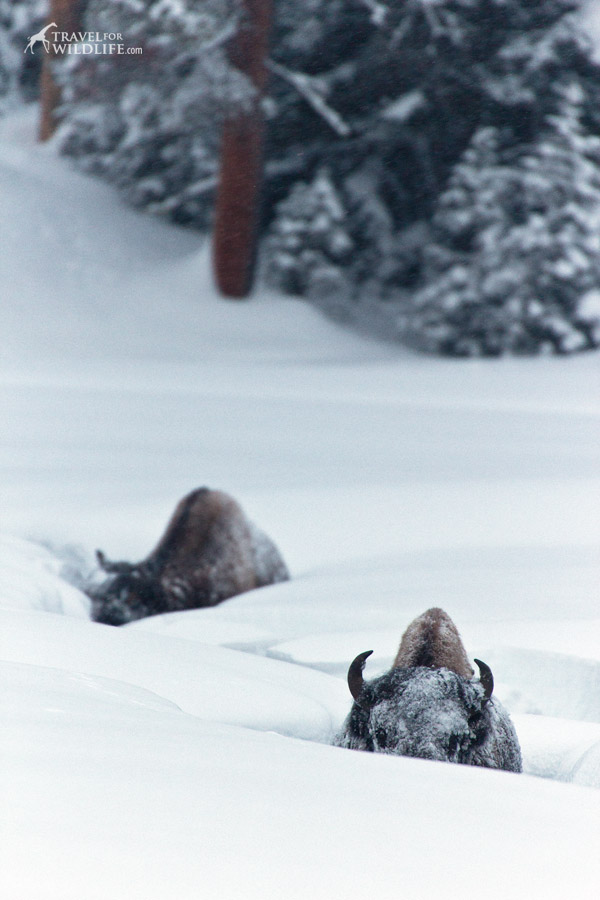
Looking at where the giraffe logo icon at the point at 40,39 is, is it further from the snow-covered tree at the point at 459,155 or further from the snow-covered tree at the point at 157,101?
the snow-covered tree at the point at 459,155

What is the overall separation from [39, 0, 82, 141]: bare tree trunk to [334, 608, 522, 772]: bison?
3.07 m

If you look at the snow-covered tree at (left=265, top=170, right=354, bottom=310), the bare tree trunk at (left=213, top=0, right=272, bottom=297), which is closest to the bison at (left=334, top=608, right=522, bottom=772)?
the bare tree trunk at (left=213, top=0, right=272, bottom=297)

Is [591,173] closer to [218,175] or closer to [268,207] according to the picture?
[268,207]

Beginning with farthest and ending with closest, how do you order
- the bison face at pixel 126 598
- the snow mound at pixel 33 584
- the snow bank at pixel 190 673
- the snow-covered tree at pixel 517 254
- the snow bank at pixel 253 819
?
the snow-covered tree at pixel 517 254 < the bison face at pixel 126 598 < the snow mound at pixel 33 584 < the snow bank at pixel 190 673 < the snow bank at pixel 253 819

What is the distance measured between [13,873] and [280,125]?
553 cm

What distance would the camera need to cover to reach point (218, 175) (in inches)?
194

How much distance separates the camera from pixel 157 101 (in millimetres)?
4582

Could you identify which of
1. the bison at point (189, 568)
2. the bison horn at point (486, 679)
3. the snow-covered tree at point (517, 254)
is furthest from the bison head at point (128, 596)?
the snow-covered tree at point (517, 254)

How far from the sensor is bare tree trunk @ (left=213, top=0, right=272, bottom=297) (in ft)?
15.2

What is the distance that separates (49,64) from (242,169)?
1290 millimetres

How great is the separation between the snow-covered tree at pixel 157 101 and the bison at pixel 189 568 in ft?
6.66

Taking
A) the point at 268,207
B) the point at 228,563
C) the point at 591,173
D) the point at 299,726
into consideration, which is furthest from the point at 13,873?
the point at 591,173

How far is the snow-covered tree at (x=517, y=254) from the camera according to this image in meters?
8.15

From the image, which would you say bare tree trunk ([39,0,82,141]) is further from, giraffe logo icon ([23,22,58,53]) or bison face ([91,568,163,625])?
bison face ([91,568,163,625])
